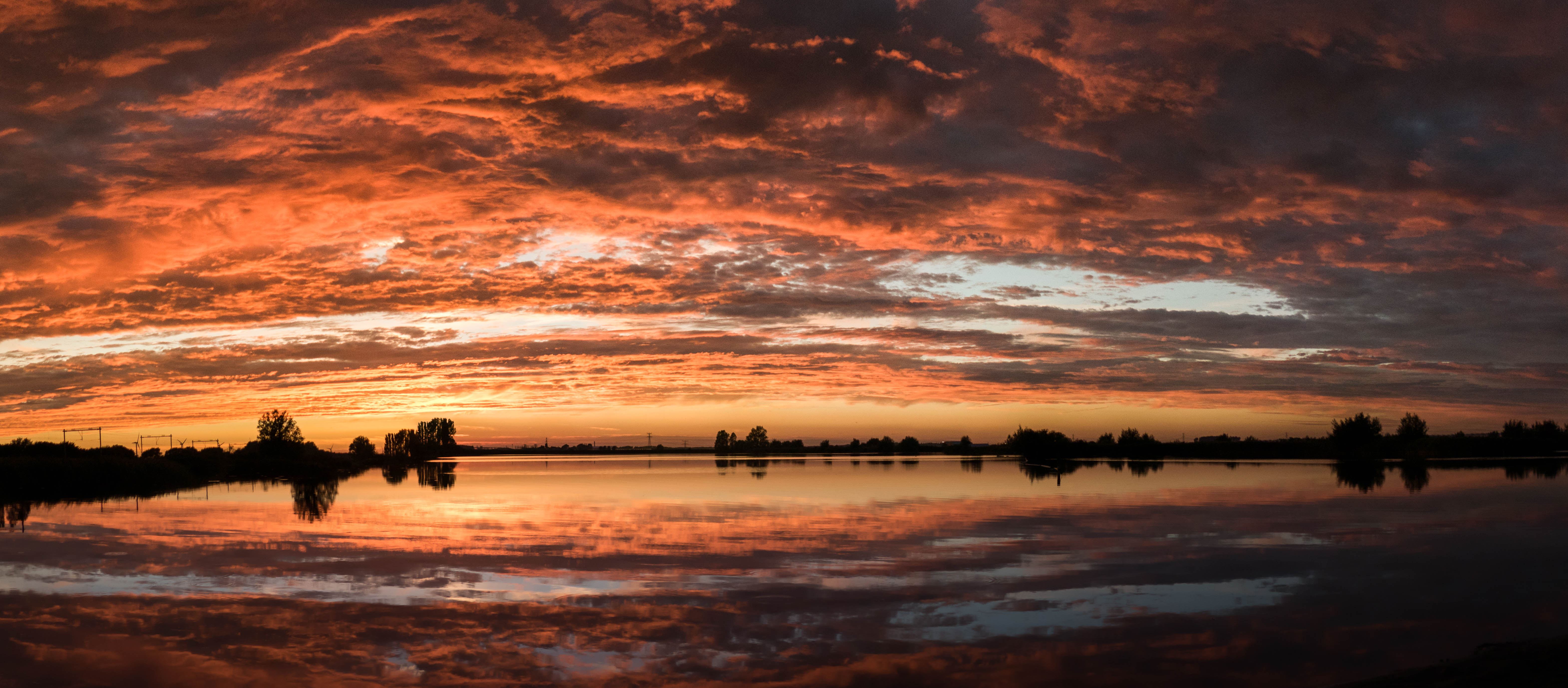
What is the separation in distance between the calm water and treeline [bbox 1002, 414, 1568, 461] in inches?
3166

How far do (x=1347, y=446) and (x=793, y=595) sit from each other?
111335mm

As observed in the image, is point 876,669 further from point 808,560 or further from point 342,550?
point 342,550

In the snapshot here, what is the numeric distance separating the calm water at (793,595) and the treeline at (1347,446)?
80425mm

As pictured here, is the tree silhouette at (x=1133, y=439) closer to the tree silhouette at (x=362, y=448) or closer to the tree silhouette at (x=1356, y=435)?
the tree silhouette at (x=1356, y=435)

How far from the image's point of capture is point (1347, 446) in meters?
105

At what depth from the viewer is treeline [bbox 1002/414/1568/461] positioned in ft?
331

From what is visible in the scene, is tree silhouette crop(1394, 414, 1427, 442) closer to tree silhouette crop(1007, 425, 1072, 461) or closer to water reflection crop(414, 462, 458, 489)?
tree silhouette crop(1007, 425, 1072, 461)

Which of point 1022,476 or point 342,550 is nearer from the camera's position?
point 342,550

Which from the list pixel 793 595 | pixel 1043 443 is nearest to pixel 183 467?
pixel 793 595

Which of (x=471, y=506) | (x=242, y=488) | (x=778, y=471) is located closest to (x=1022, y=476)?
(x=778, y=471)

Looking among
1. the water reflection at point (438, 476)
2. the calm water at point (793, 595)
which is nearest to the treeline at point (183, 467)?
the water reflection at point (438, 476)

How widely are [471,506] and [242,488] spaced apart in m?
36.5

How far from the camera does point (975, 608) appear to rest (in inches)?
541

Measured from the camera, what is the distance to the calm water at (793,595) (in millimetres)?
10734
